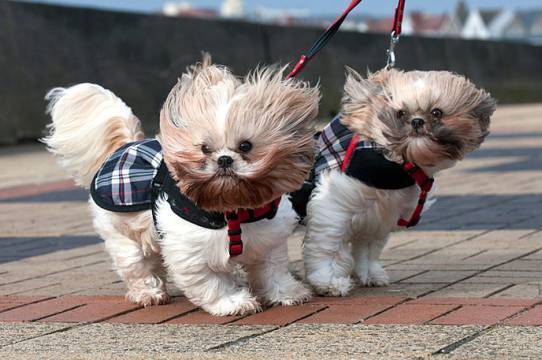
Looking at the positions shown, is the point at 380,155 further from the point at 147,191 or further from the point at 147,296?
the point at 147,296

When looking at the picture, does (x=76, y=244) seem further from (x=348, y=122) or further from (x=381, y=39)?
(x=381, y=39)

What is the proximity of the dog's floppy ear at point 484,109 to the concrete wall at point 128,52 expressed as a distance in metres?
8.22

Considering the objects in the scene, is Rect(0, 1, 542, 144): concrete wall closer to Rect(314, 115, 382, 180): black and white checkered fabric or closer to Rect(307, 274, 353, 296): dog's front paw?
Rect(314, 115, 382, 180): black and white checkered fabric

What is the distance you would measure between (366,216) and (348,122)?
0.45 metres

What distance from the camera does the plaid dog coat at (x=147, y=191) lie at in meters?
4.54

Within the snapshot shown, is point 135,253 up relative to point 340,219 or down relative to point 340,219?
down

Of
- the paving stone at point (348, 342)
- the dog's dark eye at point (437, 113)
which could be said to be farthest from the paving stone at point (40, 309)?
the dog's dark eye at point (437, 113)

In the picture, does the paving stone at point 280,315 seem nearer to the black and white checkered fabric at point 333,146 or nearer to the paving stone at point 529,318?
the black and white checkered fabric at point 333,146

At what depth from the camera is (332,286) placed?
16.6 ft

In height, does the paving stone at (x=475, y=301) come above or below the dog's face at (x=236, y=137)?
below

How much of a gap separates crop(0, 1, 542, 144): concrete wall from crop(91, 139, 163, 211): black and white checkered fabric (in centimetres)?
831

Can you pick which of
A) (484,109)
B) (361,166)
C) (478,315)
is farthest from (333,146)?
(478,315)

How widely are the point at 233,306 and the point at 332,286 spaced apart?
0.62 meters

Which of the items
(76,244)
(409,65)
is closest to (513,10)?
(409,65)
